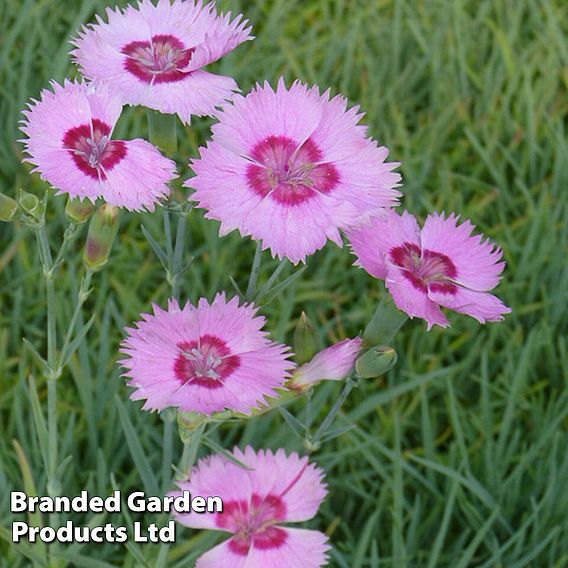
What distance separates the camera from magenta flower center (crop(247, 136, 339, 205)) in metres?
0.77

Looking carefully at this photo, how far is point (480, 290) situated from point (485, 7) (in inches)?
60.2

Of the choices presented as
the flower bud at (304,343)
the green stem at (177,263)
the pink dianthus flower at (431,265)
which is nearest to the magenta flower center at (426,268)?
the pink dianthus flower at (431,265)

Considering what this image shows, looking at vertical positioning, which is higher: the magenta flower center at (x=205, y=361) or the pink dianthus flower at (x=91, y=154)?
the pink dianthus flower at (x=91, y=154)

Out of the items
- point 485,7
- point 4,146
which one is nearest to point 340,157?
point 4,146

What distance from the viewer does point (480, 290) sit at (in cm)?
85

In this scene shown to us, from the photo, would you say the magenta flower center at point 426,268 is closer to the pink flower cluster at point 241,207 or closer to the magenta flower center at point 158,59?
the pink flower cluster at point 241,207

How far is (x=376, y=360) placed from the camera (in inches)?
31.6

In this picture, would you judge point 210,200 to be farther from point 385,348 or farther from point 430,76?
point 430,76

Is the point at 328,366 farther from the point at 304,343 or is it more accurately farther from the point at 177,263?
the point at 177,263

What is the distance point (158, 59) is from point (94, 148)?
0.34ft

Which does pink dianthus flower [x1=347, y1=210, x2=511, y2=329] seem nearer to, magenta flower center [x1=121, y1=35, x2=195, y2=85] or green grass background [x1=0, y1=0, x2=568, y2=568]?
magenta flower center [x1=121, y1=35, x2=195, y2=85]

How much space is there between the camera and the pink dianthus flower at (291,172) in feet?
2.41

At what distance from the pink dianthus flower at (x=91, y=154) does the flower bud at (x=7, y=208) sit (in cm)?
7

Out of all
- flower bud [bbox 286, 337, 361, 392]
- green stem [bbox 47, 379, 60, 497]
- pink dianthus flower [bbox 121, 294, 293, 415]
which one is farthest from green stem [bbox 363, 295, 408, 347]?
green stem [bbox 47, 379, 60, 497]
